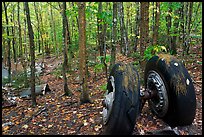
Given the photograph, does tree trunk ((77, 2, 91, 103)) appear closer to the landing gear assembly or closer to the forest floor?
the forest floor

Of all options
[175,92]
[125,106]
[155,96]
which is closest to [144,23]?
[155,96]

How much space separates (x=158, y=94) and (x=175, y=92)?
1.77 ft

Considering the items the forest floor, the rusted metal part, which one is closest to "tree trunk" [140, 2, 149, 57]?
the forest floor

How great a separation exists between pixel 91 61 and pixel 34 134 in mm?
10823

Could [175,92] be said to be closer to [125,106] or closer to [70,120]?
[125,106]

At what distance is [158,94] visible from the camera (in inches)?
181

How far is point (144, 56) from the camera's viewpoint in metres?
6.11

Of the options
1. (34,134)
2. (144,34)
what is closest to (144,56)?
(144,34)

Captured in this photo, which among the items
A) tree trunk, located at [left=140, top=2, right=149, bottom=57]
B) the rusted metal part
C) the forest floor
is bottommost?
the forest floor

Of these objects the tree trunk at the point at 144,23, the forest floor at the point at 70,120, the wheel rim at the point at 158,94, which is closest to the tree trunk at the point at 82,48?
the forest floor at the point at 70,120

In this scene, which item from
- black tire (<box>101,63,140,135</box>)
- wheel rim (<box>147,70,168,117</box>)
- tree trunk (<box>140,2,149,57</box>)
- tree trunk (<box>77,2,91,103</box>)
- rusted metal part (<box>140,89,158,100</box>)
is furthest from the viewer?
tree trunk (<box>77,2,91,103</box>)

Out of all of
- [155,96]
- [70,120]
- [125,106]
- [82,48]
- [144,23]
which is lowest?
[70,120]

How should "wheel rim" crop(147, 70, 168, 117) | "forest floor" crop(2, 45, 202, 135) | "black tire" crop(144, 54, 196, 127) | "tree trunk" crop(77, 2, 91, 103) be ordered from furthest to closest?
1. "tree trunk" crop(77, 2, 91, 103)
2. "forest floor" crop(2, 45, 202, 135)
3. "wheel rim" crop(147, 70, 168, 117)
4. "black tire" crop(144, 54, 196, 127)

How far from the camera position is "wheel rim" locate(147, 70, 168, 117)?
4.46 metres
